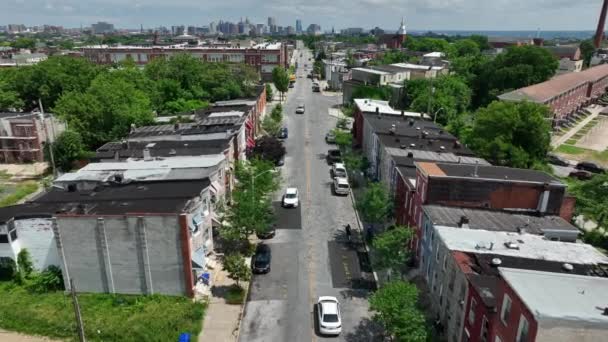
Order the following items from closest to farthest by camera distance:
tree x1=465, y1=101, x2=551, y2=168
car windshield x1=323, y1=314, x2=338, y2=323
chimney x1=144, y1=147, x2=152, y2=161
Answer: car windshield x1=323, y1=314, x2=338, y2=323
chimney x1=144, y1=147, x2=152, y2=161
tree x1=465, y1=101, x2=551, y2=168

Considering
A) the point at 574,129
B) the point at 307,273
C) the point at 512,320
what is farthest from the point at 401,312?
the point at 574,129

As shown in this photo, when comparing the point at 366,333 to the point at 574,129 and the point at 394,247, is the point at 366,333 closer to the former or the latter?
the point at 394,247

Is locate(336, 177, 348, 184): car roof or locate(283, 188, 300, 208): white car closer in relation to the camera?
locate(283, 188, 300, 208): white car

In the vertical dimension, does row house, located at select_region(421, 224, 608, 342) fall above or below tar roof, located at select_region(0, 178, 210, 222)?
below

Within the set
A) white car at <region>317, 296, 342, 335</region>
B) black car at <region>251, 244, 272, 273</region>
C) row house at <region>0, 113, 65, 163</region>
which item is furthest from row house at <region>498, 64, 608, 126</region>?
row house at <region>0, 113, 65, 163</region>

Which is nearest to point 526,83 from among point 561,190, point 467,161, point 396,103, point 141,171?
point 396,103

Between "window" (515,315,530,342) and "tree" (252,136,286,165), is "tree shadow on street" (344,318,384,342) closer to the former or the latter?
"window" (515,315,530,342)

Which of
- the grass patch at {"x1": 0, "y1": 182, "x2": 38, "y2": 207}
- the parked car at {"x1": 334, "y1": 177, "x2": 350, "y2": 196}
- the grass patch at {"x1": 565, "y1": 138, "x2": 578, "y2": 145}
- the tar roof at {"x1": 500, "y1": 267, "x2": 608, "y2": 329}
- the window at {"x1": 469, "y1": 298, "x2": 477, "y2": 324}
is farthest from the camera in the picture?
the grass patch at {"x1": 565, "y1": 138, "x2": 578, "y2": 145}

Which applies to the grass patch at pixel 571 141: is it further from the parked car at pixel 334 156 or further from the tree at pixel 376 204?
the tree at pixel 376 204
